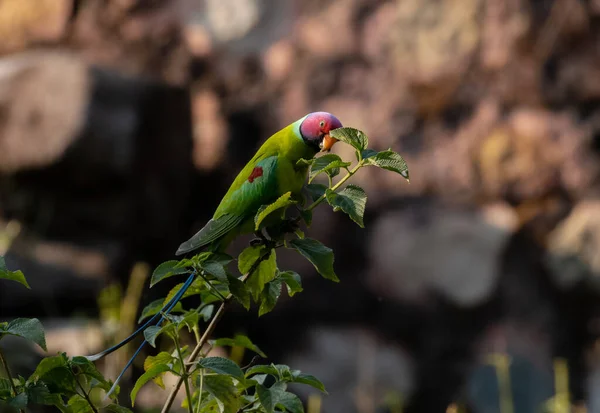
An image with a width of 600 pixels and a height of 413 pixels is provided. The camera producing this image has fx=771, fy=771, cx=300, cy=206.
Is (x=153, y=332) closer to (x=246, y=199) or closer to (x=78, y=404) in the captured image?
(x=78, y=404)

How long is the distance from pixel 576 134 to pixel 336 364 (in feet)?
4.13

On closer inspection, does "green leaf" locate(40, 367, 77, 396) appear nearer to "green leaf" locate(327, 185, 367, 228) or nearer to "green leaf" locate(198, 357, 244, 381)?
"green leaf" locate(198, 357, 244, 381)

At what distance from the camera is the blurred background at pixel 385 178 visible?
278 cm

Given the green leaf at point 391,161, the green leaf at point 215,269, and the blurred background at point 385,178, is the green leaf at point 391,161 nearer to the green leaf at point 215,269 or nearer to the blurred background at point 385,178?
the green leaf at point 215,269

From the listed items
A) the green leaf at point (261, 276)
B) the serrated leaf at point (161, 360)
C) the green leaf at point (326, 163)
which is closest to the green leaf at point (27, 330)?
the serrated leaf at point (161, 360)

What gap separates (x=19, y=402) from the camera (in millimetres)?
732

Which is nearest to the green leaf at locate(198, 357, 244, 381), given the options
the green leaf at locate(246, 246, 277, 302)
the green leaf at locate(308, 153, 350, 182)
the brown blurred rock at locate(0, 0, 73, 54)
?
the green leaf at locate(246, 246, 277, 302)

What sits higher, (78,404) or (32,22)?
(32,22)

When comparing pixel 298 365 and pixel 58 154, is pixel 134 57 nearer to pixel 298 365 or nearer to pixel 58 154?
pixel 58 154

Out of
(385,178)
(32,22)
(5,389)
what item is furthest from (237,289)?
(32,22)

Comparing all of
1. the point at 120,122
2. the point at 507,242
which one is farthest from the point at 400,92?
the point at 120,122

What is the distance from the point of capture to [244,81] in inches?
125

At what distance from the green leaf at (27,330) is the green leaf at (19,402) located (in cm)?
5

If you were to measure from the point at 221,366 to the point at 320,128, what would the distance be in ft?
1.60
